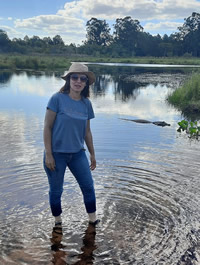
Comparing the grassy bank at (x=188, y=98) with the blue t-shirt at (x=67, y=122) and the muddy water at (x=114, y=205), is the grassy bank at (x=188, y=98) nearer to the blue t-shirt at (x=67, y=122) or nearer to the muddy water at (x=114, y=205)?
the muddy water at (x=114, y=205)

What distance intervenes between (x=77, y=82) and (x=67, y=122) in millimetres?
440

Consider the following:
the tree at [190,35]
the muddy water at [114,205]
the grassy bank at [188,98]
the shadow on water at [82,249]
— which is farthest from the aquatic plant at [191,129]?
the tree at [190,35]

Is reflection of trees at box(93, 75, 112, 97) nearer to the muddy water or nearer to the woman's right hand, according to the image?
the muddy water

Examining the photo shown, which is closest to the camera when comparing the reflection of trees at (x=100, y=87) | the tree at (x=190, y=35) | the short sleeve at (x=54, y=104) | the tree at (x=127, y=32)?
the short sleeve at (x=54, y=104)

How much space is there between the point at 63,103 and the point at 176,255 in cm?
201

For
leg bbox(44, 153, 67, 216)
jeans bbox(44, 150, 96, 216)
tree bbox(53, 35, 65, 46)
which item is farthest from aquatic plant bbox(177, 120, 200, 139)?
tree bbox(53, 35, 65, 46)

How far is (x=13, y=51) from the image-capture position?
7588 cm

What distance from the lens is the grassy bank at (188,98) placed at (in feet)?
44.7

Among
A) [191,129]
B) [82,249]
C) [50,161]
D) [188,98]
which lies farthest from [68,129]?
[188,98]

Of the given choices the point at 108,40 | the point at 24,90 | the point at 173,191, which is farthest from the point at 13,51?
the point at 173,191

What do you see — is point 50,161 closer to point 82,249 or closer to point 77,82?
point 77,82

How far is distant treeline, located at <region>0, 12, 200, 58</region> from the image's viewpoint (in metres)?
82.0

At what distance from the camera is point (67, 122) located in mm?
3248

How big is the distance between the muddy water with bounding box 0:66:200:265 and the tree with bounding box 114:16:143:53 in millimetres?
98414
